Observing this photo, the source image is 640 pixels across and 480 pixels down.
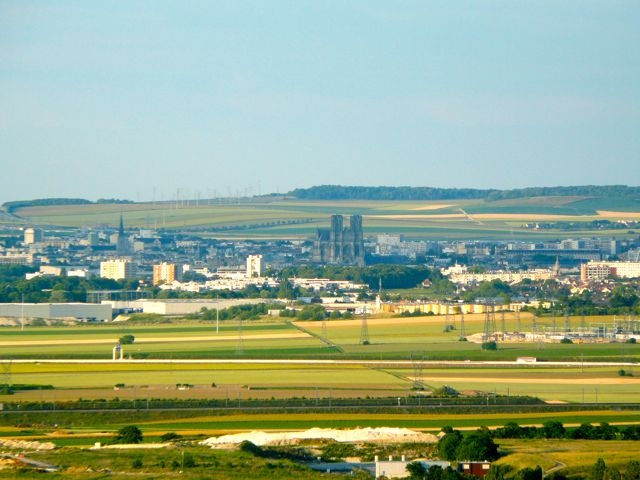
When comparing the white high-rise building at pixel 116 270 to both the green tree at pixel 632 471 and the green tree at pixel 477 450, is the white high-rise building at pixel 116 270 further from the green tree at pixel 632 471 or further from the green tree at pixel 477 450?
the green tree at pixel 632 471

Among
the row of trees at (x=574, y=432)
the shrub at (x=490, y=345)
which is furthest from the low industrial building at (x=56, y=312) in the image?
the row of trees at (x=574, y=432)

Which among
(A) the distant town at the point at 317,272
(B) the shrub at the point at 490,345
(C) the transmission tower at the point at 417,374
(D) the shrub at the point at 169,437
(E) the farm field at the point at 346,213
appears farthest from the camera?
(E) the farm field at the point at 346,213

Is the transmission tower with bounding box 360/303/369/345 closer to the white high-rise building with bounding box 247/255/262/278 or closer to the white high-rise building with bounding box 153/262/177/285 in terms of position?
the white high-rise building with bounding box 153/262/177/285

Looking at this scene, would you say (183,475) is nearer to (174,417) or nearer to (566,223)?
(174,417)

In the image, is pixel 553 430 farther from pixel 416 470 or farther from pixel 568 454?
pixel 416 470

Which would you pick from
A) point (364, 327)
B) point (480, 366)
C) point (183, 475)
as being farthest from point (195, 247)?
point (183, 475)

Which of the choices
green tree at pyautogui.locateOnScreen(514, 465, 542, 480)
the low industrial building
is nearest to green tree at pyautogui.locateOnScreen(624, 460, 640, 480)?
green tree at pyautogui.locateOnScreen(514, 465, 542, 480)
